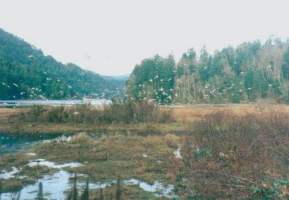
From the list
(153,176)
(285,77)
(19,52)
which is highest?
(19,52)

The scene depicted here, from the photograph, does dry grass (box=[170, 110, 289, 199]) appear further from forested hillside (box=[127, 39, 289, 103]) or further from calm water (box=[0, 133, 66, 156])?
forested hillside (box=[127, 39, 289, 103])

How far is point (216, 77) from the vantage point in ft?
305

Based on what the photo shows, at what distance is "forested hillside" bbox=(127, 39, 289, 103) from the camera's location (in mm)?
87562

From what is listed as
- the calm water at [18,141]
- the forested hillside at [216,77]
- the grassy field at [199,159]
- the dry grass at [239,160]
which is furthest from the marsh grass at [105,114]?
the forested hillside at [216,77]

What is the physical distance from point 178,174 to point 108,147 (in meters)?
13.4

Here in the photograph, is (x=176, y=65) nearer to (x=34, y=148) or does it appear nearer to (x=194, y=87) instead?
(x=194, y=87)

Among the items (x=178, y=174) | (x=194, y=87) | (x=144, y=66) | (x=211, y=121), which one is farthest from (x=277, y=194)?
(x=144, y=66)

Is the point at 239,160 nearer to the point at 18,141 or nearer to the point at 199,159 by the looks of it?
the point at 199,159

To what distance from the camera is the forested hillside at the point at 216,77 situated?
3447 inches

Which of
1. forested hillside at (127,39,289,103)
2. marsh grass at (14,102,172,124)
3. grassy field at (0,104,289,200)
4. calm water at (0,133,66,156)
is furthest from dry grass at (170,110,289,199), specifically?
forested hillside at (127,39,289,103)

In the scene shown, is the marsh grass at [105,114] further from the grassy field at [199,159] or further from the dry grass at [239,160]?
the dry grass at [239,160]

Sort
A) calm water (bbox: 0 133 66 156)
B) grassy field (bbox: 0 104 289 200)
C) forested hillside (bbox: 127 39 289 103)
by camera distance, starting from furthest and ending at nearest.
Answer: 1. forested hillside (bbox: 127 39 289 103)
2. calm water (bbox: 0 133 66 156)
3. grassy field (bbox: 0 104 289 200)

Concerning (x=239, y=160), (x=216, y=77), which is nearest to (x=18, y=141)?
(x=239, y=160)

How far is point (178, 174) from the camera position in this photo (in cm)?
2036
